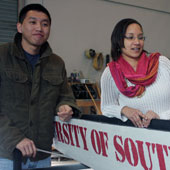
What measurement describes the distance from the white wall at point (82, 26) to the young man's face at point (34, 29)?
3475mm

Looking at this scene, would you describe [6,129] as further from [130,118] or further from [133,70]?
[133,70]

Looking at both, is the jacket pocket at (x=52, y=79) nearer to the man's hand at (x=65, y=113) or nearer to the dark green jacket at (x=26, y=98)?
the dark green jacket at (x=26, y=98)

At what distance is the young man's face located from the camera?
154 cm

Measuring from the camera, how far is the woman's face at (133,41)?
1639 millimetres

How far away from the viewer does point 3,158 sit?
143 centimetres

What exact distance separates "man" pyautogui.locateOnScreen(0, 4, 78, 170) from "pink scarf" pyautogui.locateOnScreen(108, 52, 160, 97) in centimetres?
31

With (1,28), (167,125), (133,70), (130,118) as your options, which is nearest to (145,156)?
(167,125)

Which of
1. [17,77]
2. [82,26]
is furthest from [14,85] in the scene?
[82,26]

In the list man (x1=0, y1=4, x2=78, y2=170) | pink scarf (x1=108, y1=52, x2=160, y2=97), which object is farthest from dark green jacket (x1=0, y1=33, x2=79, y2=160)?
pink scarf (x1=108, y1=52, x2=160, y2=97)

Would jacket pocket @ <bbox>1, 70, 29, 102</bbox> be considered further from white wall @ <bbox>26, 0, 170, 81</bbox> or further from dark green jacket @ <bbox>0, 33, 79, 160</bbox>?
white wall @ <bbox>26, 0, 170, 81</bbox>

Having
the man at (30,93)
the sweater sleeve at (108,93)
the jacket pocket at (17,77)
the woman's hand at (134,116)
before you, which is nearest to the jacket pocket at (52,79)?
the man at (30,93)

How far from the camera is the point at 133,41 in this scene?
1637mm

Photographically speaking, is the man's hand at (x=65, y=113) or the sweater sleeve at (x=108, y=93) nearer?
the man's hand at (x=65, y=113)

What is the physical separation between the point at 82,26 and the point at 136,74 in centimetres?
394
